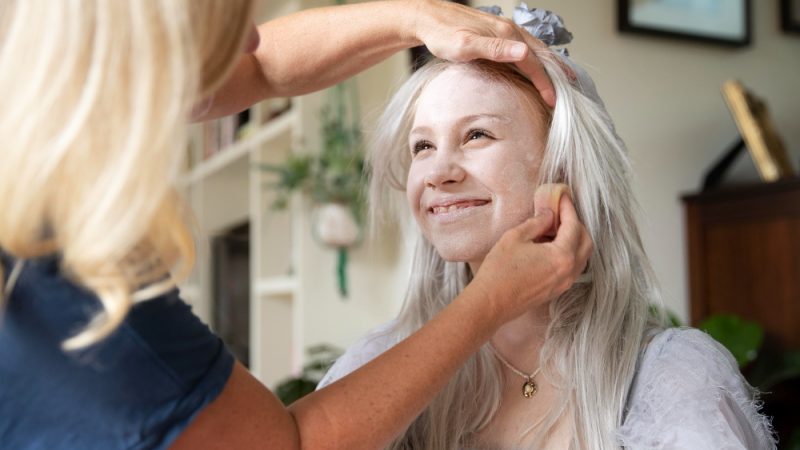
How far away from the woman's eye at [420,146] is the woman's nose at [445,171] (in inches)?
2.2

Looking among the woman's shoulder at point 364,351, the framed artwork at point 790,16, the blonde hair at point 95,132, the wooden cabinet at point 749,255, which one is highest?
the blonde hair at point 95,132

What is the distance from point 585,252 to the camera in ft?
3.34

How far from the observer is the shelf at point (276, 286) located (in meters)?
3.02

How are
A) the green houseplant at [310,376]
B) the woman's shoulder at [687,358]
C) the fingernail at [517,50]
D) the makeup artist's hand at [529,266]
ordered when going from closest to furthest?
the makeup artist's hand at [529,266] < the woman's shoulder at [687,358] < the fingernail at [517,50] < the green houseplant at [310,376]

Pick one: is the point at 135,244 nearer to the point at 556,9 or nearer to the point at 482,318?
the point at 482,318

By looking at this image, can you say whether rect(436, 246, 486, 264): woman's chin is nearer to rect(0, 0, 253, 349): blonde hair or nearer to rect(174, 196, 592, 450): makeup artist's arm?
rect(174, 196, 592, 450): makeup artist's arm

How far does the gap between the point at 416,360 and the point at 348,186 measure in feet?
6.56

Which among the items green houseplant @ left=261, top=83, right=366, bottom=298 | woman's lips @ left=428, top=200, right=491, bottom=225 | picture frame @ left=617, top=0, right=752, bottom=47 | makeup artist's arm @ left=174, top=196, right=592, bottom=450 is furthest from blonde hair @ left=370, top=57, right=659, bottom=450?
green houseplant @ left=261, top=83, right=366, bottom=298

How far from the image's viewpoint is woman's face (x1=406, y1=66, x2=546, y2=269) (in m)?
1.19

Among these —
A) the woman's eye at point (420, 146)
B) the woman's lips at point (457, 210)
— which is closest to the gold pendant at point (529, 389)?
the woman's lips at point (457, 210)

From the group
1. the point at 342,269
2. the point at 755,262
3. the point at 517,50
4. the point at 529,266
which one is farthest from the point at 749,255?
the point at 529,266

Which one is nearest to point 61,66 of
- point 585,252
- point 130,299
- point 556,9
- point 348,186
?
point 130,299

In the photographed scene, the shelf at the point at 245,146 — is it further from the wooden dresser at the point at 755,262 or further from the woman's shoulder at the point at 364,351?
the woman's shoulder at the point at 364,351

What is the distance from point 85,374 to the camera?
2.21 ft
